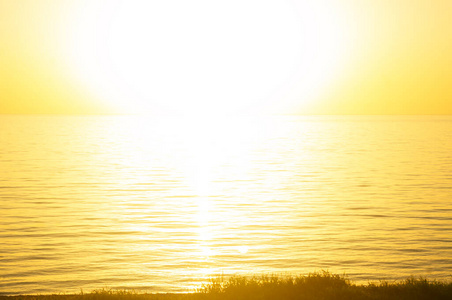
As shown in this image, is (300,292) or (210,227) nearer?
(300,292)

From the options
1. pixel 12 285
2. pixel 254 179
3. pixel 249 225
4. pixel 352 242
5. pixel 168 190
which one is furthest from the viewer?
pixel 254 179

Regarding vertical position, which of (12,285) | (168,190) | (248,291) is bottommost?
(248,291)

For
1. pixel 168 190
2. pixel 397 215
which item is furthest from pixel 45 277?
pixel 168 190

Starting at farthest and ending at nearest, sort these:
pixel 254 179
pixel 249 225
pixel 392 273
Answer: pixel 254 179
pixel 249 225
pixel 392 273

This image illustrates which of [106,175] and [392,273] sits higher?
[106,175]

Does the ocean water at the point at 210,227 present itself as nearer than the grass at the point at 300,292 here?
No

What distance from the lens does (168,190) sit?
37.6 meters

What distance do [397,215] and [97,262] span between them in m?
14.2

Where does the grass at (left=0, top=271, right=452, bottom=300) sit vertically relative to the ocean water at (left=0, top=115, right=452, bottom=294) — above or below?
below

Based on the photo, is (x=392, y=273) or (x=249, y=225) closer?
(x=392, y=273)

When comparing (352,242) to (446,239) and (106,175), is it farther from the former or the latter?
(106,175)

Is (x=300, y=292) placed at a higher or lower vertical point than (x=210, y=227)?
lower

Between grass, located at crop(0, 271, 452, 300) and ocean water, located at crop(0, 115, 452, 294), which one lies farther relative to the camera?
ocean water, located at crop(0, 115, 452, 294)

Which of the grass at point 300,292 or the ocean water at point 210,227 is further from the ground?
the ocean water at point 210,227
